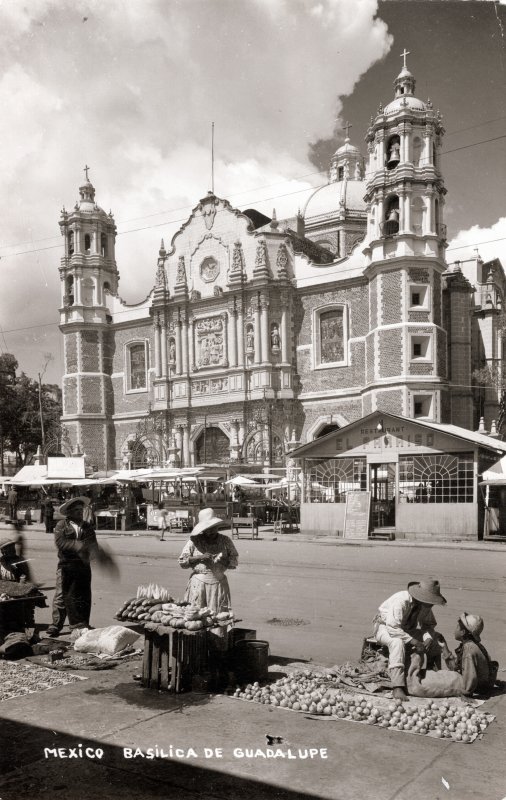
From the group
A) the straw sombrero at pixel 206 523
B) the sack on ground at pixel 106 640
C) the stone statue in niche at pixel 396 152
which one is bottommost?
the sack on ground at pixel 106 640

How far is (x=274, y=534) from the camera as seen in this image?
23.7 m

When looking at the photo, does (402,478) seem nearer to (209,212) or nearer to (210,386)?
(210,386)

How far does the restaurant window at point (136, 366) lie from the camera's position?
43750 mm

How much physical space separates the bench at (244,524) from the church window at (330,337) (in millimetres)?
10657

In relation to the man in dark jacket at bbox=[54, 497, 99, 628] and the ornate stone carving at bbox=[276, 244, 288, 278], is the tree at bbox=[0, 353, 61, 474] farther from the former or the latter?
the man in dark jacket at bbox=[54, 497, 99, 628]

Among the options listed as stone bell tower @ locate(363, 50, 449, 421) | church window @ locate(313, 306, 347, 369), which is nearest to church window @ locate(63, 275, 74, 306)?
church window @ locate(313, 306, 347, 369)

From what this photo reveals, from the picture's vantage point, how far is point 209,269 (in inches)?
1587

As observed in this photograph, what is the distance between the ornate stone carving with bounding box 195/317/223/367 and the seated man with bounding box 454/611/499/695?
110 ft

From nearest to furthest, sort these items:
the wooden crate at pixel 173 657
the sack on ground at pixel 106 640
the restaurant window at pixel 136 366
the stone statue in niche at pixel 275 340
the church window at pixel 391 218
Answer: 1. the wooden crate at pixel 173 657
2. the sack on ground at pixel 106 640
3. the church window at pixel 391 218
4. the stone statue in niche at pixel 275 340
5. the restaurant window at pixel 136 366

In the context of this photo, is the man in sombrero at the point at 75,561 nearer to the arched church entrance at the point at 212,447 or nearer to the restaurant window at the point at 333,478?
the restaurant window at the point at 333,478

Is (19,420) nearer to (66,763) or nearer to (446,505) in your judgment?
(446,505)

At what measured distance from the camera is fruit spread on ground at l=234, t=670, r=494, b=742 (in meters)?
5.11

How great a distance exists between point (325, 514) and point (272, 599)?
12561mm

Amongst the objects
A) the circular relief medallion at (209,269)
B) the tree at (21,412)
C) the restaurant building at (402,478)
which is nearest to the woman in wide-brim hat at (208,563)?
the restaurant building at (402,478)
